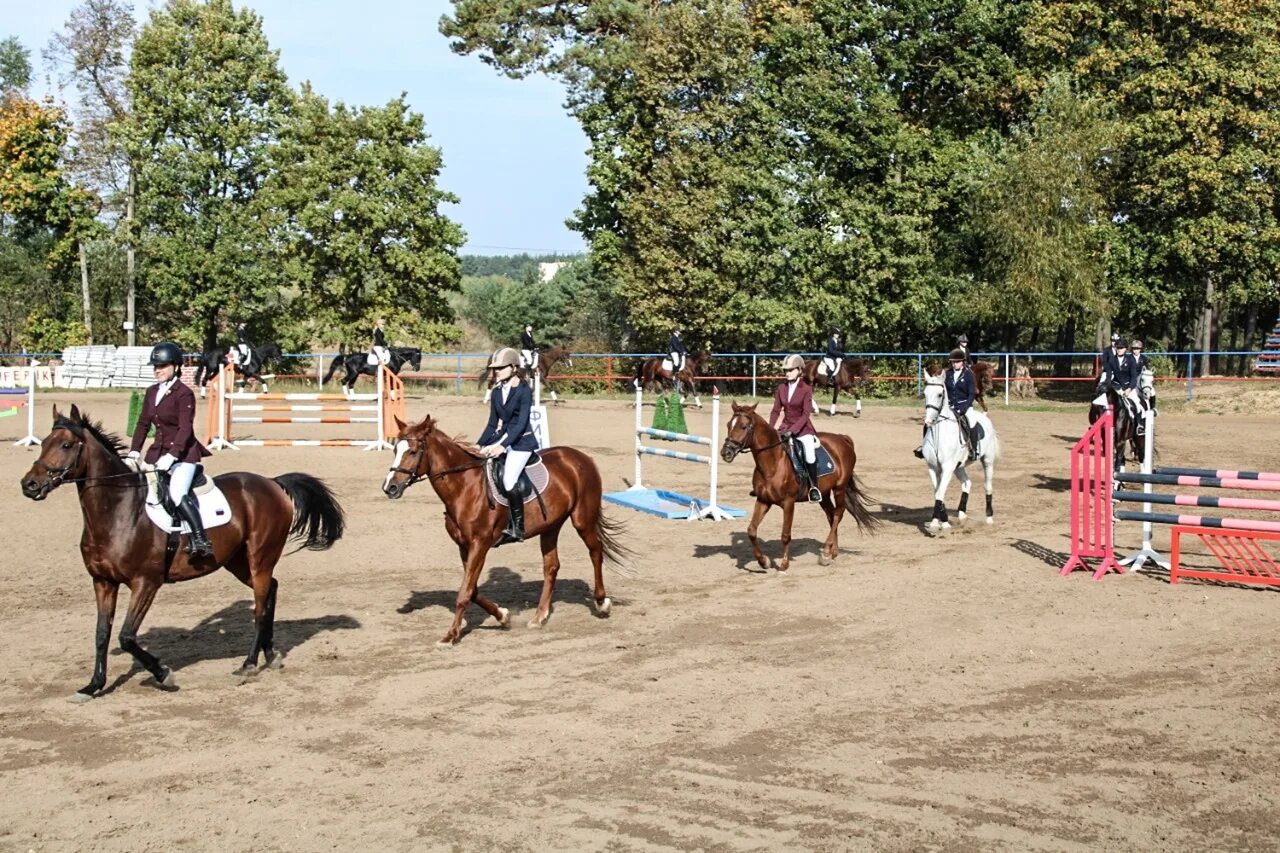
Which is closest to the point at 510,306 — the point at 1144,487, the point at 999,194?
the point at 999,194

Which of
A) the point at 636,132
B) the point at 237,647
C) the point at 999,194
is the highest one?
the point at 636,132

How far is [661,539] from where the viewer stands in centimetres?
1666

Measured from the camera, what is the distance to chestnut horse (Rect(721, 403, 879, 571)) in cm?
1408

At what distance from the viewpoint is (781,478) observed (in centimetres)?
1434

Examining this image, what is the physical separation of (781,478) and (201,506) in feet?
21.9

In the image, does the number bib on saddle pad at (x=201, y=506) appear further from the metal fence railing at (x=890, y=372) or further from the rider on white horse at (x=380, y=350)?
the metal fence railing at (x=890, y=372)

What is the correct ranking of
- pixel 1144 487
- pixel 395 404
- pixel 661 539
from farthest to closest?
pixel 395 404, pixel 1144 487, pixel 661 539

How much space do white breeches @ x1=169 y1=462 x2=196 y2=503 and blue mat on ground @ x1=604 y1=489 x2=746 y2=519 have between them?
9165 mm

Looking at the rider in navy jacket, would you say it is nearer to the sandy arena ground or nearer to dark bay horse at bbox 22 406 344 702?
the sandy arena ground

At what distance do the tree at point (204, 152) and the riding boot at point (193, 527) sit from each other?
146 ft

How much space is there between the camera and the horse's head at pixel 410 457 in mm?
10805

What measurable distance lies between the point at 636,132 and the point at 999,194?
15091 millimetres

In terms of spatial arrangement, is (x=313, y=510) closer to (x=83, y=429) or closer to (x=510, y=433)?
(x=510, y=433)

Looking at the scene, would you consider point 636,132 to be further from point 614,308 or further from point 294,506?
point 294,506
